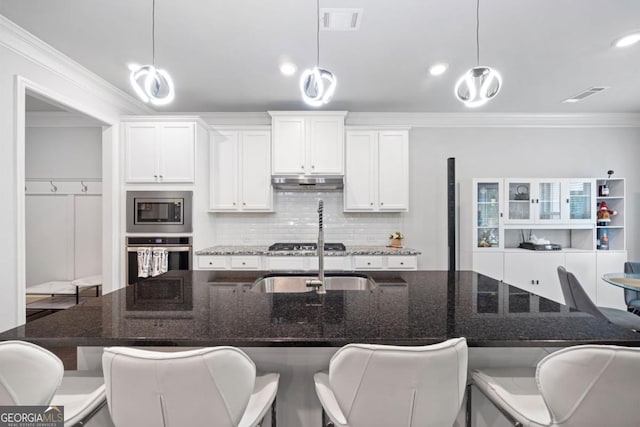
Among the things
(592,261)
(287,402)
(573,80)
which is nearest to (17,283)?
(287,402)

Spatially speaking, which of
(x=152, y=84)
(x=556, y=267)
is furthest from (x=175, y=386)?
(x=556, y=267)

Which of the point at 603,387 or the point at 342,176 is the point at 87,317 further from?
the point at 342,176

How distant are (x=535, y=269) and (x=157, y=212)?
4.65 meters

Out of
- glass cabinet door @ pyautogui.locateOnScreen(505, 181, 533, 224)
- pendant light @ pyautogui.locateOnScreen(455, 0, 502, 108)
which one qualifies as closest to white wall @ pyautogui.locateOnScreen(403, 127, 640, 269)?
glass cabinet door @ pyautogui.locateOnScreen(505, 181, 533, 224)

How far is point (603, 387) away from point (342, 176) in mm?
3149

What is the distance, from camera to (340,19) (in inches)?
85.8

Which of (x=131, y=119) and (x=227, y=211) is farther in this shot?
(x=227, y=211)

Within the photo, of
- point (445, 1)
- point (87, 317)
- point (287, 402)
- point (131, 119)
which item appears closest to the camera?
point (87, 317)

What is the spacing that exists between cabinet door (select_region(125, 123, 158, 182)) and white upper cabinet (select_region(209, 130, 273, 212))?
0.66m

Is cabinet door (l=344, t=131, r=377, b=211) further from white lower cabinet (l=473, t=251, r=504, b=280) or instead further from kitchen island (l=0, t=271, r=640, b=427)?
kitchen island (l=0, t=271, r=640, b=427)

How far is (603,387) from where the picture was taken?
0.88m

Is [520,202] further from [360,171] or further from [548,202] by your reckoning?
[360,171]

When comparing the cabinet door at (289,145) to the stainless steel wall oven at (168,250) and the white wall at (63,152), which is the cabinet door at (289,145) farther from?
the white wall at (63,152)

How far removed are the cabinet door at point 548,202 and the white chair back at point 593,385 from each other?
11.8ft
